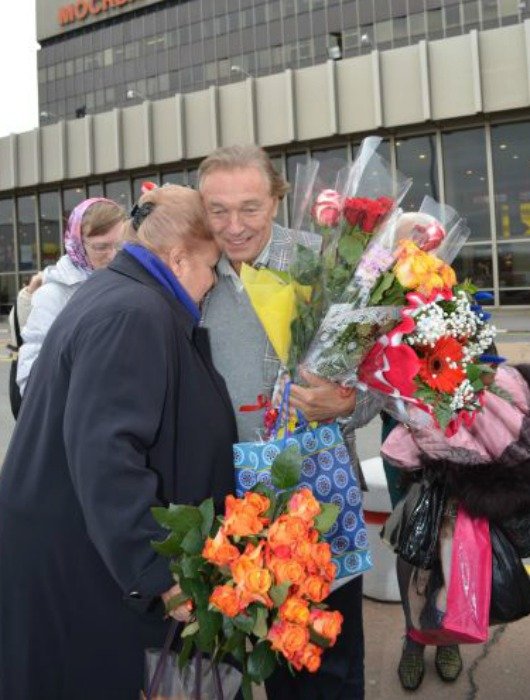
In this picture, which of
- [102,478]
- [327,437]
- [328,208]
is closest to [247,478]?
[327,437]

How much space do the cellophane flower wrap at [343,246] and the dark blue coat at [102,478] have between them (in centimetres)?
29

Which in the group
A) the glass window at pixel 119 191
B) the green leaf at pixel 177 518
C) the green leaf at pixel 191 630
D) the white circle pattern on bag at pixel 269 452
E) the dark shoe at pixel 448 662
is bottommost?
the dark shoe at pixel 448 662

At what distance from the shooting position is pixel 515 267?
21453 mm

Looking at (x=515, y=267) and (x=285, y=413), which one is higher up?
(x=515, y=267)

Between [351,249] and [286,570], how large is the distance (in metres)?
0.85

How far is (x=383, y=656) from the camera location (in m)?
3.17

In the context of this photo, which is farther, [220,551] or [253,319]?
[253,319]

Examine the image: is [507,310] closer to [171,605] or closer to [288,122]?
[288,122]

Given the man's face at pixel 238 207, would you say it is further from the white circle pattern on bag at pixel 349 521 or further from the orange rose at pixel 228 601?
the orange rose at pixel 228 601

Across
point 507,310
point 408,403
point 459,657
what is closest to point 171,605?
point 408,403

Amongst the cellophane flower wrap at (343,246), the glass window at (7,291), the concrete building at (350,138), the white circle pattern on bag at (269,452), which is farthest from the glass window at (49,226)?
the white circle pattern on bag at (269,452)

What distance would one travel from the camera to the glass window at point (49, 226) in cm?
2958

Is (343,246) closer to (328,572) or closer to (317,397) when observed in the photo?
(317,397)

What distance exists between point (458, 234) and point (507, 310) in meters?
20.4
